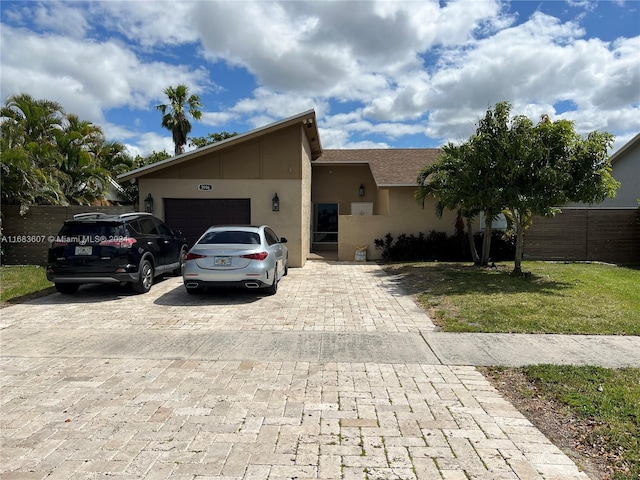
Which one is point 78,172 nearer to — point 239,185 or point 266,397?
point 239,185

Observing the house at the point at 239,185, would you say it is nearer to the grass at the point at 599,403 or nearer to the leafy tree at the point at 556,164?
the leafy tree at the point at 556,164

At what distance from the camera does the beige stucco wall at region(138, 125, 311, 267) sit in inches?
548

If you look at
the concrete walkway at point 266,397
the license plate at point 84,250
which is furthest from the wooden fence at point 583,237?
the license plate at point 84,250

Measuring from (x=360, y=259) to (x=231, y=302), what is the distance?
827 cm

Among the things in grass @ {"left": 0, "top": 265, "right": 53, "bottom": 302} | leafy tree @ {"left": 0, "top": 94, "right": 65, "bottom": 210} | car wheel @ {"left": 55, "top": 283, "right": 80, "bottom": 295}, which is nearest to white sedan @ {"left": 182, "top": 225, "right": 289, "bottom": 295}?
car wheel @ {"left": 55, "top": 283, "right": 80, "bottom": 295}

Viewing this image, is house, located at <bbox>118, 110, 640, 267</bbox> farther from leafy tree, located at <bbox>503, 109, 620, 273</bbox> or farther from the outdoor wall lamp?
leafy tree, located at <bbox>503, 109, 620, 273</bbox>

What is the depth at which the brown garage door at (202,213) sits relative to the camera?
14062 millimetres

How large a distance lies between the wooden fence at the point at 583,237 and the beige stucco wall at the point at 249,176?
9.03 metres

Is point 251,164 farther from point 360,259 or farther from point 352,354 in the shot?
point 352,354

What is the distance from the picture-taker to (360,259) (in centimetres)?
1623

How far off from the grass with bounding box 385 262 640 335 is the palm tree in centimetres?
1970

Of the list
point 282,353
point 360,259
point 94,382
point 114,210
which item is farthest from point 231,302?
point 360,259

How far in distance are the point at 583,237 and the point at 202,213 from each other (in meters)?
13.9

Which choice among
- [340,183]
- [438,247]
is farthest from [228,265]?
[340,183]
